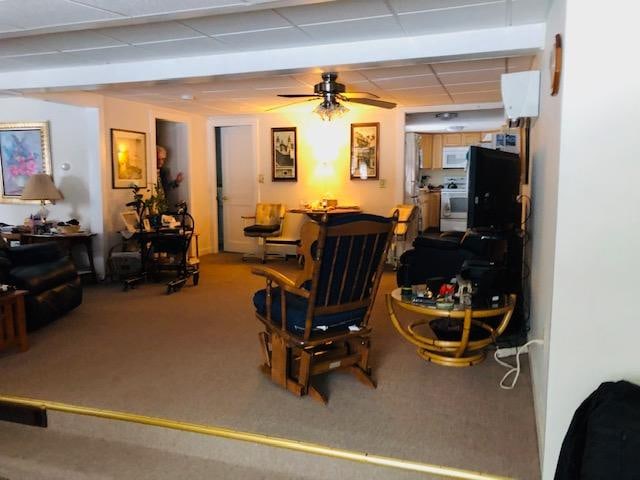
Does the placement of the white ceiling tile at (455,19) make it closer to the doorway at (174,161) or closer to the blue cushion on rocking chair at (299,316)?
the blue cushion on rocking chair at (299,316)

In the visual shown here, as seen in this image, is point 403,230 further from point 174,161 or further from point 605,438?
point 605,438

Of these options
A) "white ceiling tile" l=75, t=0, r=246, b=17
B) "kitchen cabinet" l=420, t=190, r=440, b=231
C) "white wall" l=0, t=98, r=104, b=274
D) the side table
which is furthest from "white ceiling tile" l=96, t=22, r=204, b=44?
"kitchen cabinet" l=420, t=190, r=440, b=231

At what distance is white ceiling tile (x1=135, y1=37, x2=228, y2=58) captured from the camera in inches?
143

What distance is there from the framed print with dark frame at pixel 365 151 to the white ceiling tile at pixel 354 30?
369 cm

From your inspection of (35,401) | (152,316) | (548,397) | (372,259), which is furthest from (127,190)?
(548,397)

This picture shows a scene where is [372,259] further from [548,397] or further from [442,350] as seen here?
[548,397]

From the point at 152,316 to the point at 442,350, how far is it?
266 centimetres

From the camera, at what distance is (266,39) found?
11.7ft

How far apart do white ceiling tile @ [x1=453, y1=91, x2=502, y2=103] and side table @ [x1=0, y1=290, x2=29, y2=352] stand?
4984mm

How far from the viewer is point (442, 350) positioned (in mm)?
3363

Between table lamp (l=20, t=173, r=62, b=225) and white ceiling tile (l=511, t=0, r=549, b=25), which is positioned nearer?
white ceiling tile (l=511, t=0, r=549, b=25)

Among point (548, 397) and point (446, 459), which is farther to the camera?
point (446, 459)

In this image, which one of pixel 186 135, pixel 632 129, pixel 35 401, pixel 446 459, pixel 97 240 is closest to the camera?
pixel 632 129

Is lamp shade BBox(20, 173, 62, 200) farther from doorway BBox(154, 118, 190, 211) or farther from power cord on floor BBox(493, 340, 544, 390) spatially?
power cord on floor BBox(493, 340, 544, 390)
